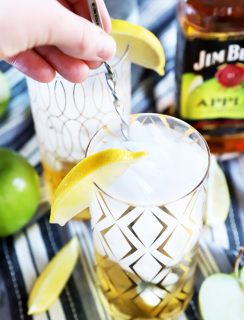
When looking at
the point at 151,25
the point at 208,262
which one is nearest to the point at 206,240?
the point at 208,262

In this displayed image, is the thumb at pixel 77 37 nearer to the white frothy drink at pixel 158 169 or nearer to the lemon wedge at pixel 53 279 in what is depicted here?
the white frothy drink at pixel 158 169

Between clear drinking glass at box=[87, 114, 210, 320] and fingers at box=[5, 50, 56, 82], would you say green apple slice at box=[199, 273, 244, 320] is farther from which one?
fingers at box=[5, 50, 56, 82]

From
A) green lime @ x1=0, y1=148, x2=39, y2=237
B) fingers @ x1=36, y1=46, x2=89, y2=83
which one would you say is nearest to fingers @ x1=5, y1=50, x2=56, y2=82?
fingers @ x1=36, y1=46, x2=89, y2=83

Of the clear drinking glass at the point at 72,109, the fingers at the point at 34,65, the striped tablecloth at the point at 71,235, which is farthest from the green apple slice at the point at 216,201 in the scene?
the fingers at the point at 34,65

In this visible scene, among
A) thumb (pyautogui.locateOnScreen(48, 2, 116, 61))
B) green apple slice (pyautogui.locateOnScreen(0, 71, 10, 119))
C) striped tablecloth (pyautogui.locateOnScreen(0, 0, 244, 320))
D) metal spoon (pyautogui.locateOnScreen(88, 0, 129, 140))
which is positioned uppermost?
thumb (pyautogui.locateOnScreen(48, 2, 116, 61))

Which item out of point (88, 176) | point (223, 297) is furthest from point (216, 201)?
point (88, 176)
